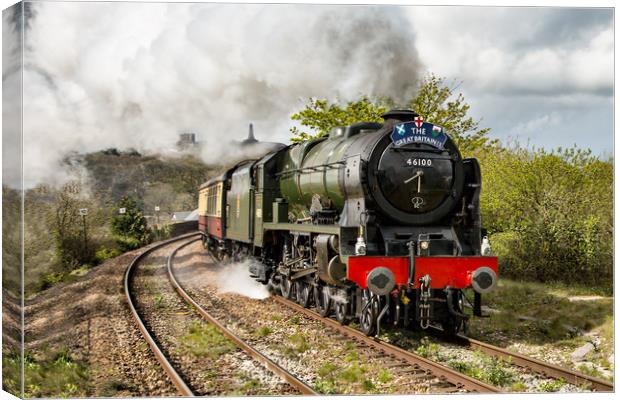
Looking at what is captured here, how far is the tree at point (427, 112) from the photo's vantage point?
15.9 meters

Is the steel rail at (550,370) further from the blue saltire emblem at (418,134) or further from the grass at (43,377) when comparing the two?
the grass at (43,377)

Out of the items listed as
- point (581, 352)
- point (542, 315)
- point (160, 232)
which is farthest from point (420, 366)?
point (160, 232)

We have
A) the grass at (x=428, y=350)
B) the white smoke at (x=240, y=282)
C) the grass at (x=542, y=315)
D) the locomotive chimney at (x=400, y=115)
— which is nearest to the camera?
the grass at (x=428, y=350)

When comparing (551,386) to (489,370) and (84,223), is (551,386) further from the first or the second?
(84,223)

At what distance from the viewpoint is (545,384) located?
6.92m

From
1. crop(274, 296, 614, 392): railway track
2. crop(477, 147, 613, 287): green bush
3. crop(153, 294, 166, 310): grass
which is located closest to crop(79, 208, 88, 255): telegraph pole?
crop(153, 294, 166, 310): grass

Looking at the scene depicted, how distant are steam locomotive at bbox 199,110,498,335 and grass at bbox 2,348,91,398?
12.0 feet

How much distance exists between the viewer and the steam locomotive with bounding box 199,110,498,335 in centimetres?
838

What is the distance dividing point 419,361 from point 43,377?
457 cm

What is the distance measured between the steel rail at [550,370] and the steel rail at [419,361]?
105 centimetres

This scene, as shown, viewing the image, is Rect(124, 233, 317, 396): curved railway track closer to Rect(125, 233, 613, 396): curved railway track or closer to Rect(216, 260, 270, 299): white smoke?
Rect(125, 233, 613, 396): curved railway track

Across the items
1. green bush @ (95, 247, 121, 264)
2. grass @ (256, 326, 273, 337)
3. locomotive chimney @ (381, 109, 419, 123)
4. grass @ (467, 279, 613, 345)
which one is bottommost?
grass @ (256, 326, 273, 337)

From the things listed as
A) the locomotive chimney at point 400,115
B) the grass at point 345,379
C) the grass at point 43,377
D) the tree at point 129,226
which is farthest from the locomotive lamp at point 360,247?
the tree at point 129,226

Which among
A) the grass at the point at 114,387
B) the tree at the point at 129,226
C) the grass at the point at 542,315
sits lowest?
the grass at the point at 114,387
